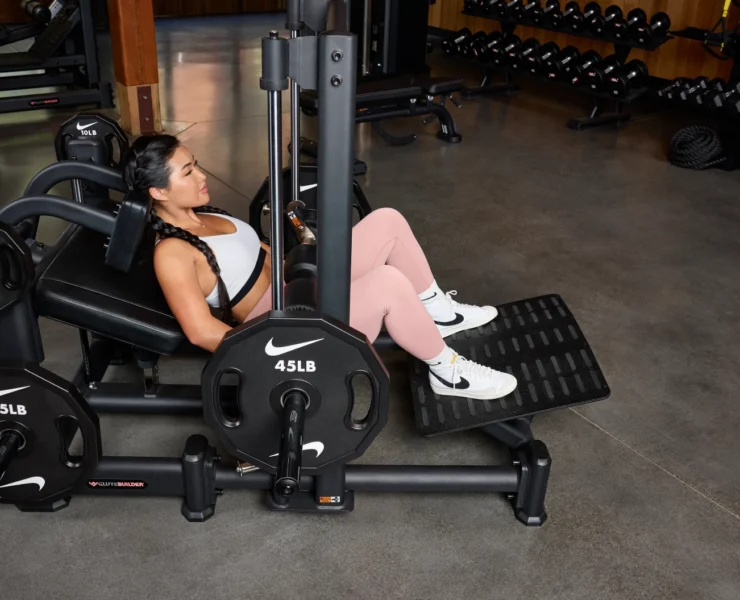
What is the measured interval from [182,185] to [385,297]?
0.47m

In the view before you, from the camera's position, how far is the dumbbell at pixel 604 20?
14.3ft

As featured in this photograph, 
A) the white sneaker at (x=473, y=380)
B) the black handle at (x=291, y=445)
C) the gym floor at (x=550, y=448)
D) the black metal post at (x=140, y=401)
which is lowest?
the gym floor at (x=550, y=448)

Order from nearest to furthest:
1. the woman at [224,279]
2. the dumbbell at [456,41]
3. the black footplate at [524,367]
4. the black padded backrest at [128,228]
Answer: the black padded backrest at [128,228] < the woman at [224,279] < the black footplate at [524,367] < the dumbbell at [456,41]

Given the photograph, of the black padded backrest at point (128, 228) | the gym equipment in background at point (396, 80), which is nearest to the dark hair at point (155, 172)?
the black padded backrest at point (128, 228)

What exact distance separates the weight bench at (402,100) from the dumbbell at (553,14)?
1.07m

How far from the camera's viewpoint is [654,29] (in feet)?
13.8

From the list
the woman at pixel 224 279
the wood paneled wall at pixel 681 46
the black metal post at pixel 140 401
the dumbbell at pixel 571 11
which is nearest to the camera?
the woman at pixel 224 279

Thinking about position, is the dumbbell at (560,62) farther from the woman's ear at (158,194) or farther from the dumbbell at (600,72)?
the woman's ear at (158,194)

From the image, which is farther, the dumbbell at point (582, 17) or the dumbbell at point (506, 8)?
the dumbbell at point (506, 8)

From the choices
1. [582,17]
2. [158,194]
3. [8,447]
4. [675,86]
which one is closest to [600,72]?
[582,17]

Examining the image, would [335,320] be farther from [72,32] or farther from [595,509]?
[72,32]

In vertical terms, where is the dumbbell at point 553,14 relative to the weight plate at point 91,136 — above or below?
below

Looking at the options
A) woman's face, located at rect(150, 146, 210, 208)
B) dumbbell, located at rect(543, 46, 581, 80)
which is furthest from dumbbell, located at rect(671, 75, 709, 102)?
woman's face, located at rect(150, 146, 210, 208)

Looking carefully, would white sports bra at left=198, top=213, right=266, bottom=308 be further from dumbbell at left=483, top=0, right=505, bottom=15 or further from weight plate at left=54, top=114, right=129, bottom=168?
dumbbell at left=483, top=0, right=505, bottom=15
